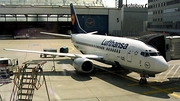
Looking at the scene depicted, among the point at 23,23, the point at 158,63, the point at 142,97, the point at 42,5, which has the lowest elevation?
the point at 142,97

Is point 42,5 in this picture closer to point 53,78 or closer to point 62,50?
point 62,50

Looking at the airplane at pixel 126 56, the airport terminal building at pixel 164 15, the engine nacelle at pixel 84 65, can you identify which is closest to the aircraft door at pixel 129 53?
the airplane at pixel 126 56

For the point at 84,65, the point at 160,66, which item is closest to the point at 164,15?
the point at 84,65

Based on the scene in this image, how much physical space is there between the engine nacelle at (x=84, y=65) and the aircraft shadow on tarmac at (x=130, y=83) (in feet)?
2.23

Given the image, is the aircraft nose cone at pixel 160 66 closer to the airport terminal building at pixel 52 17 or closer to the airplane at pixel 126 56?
the airplane at pixel 126 56

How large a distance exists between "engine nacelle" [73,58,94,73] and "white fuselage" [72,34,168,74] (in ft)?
6.91

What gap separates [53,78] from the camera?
68.7ft

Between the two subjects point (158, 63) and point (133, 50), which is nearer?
point (158, 63)

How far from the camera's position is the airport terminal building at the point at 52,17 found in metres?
74.9

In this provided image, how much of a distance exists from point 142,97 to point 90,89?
4119 millimetres

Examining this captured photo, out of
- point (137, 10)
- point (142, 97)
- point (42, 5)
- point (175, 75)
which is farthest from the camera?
point (137, 10)

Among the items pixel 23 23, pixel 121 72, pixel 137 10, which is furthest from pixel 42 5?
pixel 121 72

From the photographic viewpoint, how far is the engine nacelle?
21358 mm

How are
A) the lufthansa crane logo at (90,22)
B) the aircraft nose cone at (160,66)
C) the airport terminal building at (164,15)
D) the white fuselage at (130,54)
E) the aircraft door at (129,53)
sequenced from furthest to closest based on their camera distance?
the airport terminal building at (164,15), the lufthansa crane logo at (90,22), the aircraft door at (129,53), the white fuselage at (130,54), the aircraft nose cone at (160,66)
